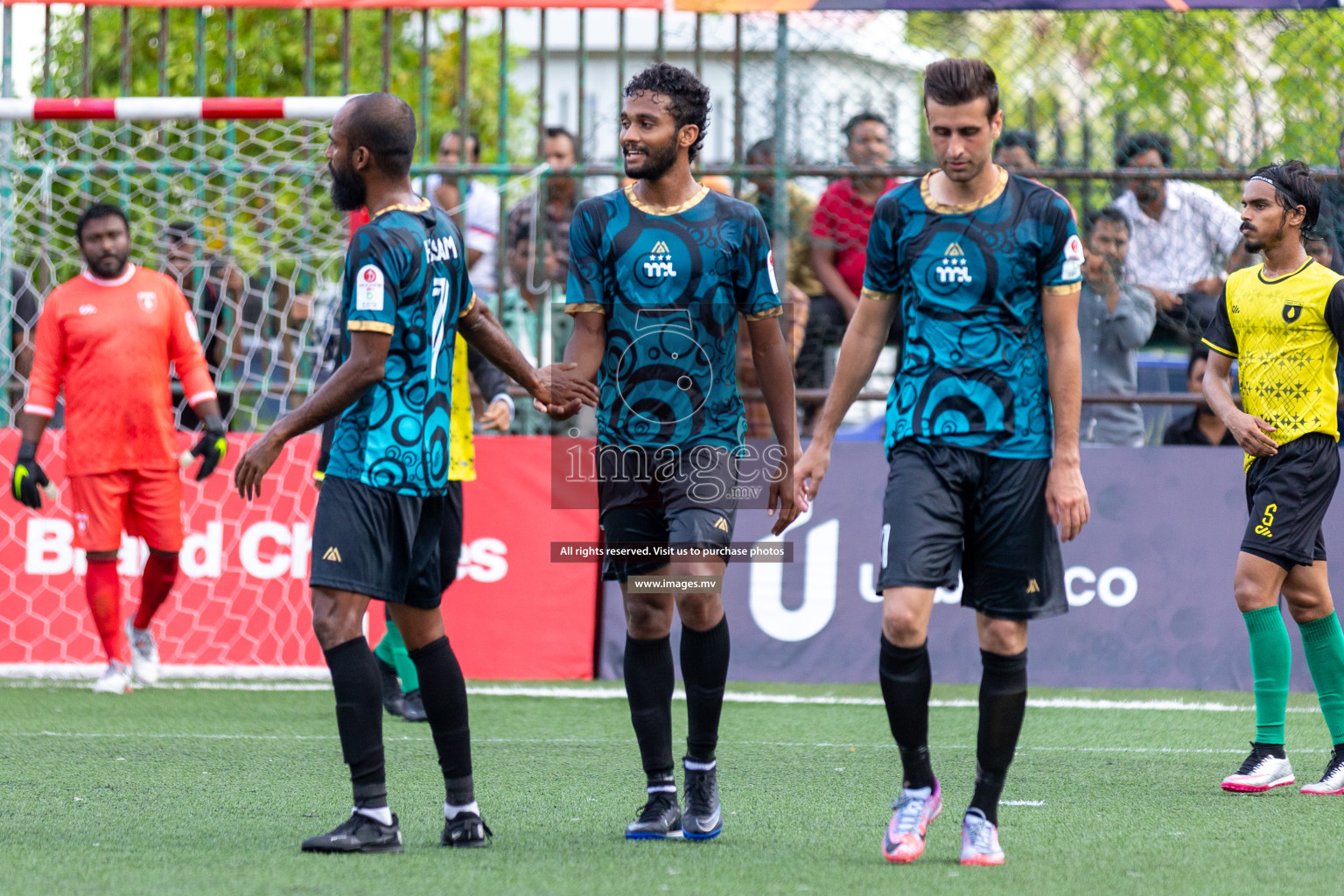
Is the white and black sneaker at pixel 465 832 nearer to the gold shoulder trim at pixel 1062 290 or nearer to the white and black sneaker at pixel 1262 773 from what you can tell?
the gold shoulder trim at pixel 1062 290

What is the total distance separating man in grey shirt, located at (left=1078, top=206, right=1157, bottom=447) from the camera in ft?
29.0

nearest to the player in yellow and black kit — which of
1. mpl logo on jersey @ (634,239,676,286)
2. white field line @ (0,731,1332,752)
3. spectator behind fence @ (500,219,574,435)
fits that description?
white field line @ (0,731,1332,752)

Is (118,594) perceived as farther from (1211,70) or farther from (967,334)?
(1211,70)

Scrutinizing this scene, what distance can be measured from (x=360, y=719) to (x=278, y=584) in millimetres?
4689

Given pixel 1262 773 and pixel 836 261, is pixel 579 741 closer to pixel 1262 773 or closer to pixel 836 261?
pixel 1262 773

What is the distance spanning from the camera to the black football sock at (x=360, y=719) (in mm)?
4207

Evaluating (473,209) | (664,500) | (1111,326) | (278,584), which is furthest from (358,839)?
(473,209)

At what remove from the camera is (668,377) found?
4609mm

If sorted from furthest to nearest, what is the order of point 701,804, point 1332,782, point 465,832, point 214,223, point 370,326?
point 214,223 < point 1332,782 < point 701,804 < point 465,832 < point 370,326

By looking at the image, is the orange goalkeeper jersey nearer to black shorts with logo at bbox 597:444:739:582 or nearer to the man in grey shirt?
black shorts with logo at bbox 597:444:739:582

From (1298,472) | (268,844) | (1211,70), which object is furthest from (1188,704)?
(268,844)

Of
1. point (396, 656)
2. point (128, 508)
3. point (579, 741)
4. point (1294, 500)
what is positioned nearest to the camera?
point (1294, 500)

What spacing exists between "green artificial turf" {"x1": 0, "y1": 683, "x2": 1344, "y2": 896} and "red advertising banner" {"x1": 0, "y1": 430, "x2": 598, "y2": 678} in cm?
82

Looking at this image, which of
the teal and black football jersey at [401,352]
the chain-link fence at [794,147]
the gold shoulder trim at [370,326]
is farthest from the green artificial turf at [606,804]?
the chain-link fence at [794,147]
